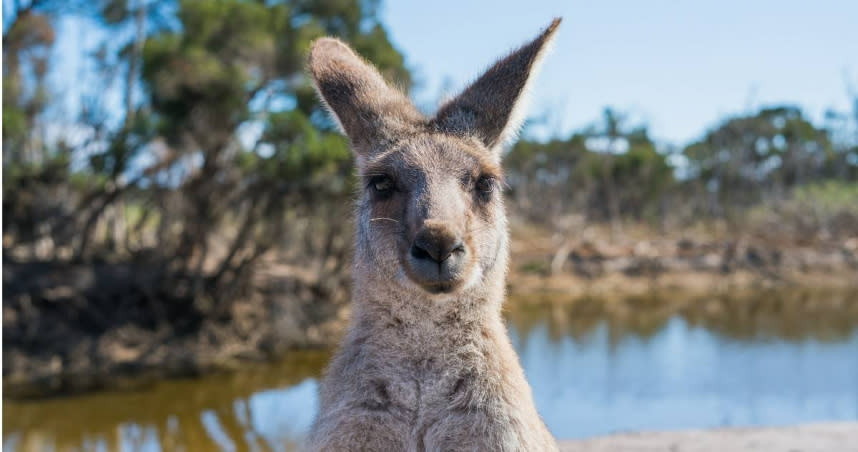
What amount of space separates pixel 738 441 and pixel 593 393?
805 cm

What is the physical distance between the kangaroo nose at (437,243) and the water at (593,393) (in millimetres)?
7944

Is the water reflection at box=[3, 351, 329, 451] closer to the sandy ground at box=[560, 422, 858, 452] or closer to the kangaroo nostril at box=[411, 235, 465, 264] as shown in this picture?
the sandy ground at box=[560, 422, 858, 452]

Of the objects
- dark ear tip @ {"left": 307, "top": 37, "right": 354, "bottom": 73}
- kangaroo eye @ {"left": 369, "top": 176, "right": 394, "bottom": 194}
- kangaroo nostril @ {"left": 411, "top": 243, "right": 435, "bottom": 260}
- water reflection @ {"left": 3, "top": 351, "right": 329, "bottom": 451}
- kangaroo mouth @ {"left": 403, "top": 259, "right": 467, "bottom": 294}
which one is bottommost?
water reflection @ {"left": 3, "top": 351, "right": 329, "bottom": 451}

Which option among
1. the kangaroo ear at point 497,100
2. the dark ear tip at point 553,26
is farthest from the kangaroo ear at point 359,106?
the dark ear tip at point 553,26

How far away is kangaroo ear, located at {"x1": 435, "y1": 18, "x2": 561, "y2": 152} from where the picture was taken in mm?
3293

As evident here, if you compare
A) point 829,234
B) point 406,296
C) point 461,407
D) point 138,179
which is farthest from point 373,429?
point 829,234

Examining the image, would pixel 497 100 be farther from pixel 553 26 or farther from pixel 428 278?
pixel 428 278

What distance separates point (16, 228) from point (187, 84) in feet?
18.6

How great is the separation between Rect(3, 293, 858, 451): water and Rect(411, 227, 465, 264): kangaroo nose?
794cm

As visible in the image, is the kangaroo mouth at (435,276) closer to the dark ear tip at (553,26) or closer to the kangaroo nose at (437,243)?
Result: the kangaroo nose at (437,243)

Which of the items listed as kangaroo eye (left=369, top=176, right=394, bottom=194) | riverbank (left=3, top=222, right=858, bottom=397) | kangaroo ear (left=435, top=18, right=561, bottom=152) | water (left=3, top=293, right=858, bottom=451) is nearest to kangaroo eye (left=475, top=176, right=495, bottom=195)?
kangaroo ear (left=435, top=18, right=561, bottom=152)

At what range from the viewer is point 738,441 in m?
6.40

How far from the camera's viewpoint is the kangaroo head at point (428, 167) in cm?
275

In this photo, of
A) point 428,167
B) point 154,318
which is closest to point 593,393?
point 154,318
